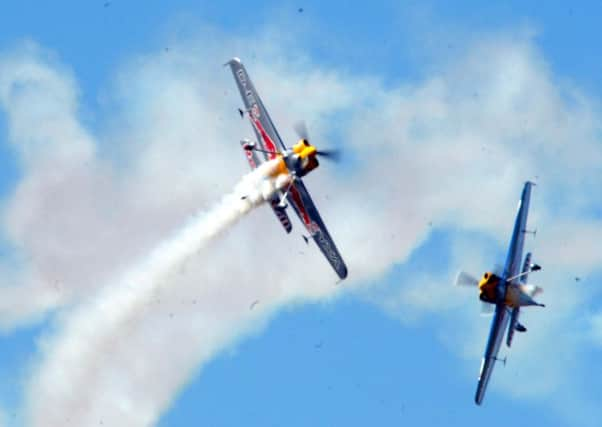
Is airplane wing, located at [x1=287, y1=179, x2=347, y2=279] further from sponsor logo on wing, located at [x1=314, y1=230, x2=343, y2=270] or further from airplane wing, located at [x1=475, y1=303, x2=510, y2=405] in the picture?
airplane wing, located at [x1=475, y1=303, x2=510, y2=405]

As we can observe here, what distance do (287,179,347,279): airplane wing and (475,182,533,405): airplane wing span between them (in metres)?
13.5

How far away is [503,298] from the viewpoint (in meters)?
115

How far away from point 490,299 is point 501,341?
688cm

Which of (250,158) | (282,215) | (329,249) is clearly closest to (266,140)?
(250,158)

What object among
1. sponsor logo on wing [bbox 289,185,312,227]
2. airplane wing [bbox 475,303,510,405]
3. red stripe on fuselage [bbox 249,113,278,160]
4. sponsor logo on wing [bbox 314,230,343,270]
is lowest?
airplane wing [bbox 475,303,510,405]

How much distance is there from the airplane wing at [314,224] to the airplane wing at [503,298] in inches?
531

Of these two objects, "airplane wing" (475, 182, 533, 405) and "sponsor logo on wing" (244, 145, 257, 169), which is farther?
"airplane wing" (475, 182, 533, 405)

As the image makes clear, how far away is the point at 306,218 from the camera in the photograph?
112812 mm

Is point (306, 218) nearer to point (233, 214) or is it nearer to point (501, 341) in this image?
point (233, 214)

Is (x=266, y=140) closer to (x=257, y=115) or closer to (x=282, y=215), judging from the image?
(x=257, y=115)

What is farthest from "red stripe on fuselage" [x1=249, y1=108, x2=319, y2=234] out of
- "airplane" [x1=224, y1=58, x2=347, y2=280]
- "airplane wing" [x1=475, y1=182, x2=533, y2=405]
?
"airplane wing" [x1=475, y1=182, x2=533, y2=405]

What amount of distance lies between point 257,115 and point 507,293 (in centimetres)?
2519

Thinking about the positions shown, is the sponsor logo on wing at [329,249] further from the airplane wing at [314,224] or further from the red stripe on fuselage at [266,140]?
the red stripe on fuselage at [266,140]

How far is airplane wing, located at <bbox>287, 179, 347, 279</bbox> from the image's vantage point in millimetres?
110562
